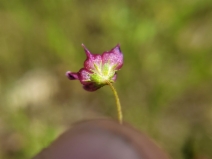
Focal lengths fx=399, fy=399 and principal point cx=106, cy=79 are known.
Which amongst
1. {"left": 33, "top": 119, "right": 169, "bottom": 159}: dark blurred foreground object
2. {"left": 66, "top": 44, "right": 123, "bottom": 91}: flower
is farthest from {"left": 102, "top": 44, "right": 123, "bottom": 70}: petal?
{"left": 33, "top": 119, "right": 169, "bottom": 159}: dark blurred foreground object

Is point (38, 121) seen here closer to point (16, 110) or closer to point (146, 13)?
point (16, 110)

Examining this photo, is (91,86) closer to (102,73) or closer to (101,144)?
(102,73)

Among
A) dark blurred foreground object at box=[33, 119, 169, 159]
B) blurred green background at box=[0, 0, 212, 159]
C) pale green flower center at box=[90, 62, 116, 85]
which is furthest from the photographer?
blurred green background at box=[0, 0, 212, 159]

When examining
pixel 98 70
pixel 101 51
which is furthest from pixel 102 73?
pixel 101 51

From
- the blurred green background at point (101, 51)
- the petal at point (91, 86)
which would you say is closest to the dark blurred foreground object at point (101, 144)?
the petal at point (91, 86)

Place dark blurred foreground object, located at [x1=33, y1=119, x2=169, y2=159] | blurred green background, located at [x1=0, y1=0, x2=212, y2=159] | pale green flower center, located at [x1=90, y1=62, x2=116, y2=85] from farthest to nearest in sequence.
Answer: blurred green background, located at [x1=0, y1=0, x2=212, y2=159] → pale green flower center, located at [x1=90, y1=62, x2=116, y2=85] → dark blurred foreground object, located at [x1=33, y1=119, x2=169, y2=159]

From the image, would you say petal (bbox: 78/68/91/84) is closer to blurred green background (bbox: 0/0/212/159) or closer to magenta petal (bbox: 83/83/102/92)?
magenta petal (bbox: 83/83/102/92)

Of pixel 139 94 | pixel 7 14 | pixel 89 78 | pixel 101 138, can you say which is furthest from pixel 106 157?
pixel 7 14
